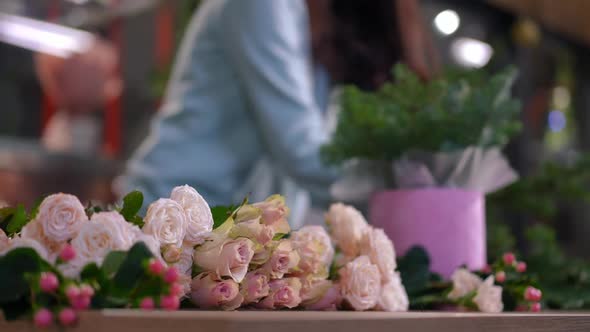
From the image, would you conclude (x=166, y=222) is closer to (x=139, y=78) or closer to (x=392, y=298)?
(x=392, y=298)

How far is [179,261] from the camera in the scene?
527mm

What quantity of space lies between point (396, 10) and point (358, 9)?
4.1 inches

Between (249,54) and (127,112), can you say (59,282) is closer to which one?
(249,54)

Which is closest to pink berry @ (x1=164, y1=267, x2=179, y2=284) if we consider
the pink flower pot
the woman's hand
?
the pink flower pot

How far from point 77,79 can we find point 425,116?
2681mm

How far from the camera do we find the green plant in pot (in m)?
0.87

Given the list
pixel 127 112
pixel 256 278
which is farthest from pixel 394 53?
pixel 127 112

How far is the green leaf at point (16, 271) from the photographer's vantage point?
44cm

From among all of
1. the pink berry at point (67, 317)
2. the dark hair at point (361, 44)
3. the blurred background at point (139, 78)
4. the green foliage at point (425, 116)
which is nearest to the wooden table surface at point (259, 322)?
the pink berry at point (67, 317)

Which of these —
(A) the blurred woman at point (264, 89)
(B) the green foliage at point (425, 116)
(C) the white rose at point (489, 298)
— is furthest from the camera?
(A) the blurred woman at point (264, 89)

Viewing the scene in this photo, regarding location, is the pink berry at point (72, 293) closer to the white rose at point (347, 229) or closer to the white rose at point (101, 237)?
the white rose at point (101, 237)

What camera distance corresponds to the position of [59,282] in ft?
1.44

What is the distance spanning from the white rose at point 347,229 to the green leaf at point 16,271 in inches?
13.8

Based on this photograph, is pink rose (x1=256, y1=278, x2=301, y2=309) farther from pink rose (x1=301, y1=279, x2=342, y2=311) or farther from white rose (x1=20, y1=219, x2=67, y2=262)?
white rose (x1=20, y1=219, x2=67, y2=262)
